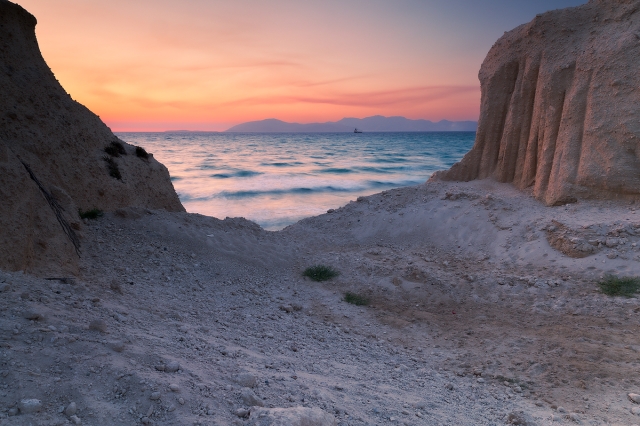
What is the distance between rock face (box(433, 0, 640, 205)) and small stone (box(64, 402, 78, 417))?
1033 centimetres

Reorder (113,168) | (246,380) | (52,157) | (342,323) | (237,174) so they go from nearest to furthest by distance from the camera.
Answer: (246,380) → (342,323) → (52,157) → (113,168) → (237,174)

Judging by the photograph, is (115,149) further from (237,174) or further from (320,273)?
(237,174)

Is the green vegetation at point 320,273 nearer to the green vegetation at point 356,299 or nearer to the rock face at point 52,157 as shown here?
the green vegetation at point 356,299

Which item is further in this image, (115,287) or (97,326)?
(115,287)

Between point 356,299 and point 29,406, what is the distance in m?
5.38

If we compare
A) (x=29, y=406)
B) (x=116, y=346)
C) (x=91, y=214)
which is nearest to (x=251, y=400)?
(x=116, y=346)

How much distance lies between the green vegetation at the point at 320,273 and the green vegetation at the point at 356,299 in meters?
0.79

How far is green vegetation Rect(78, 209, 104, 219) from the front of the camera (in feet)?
24.9

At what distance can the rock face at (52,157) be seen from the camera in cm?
536

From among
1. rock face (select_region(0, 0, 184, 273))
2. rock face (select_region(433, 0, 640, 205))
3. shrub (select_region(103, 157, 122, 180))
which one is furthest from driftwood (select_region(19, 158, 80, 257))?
rock face (select_region(433, 0, 640, 205))

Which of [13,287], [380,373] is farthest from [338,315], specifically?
[13,287]

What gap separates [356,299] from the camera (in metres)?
7.23

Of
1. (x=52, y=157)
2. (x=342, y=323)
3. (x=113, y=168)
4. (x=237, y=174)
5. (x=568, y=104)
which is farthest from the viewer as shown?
(x=237, y=174)

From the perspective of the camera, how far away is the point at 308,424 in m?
2.81
